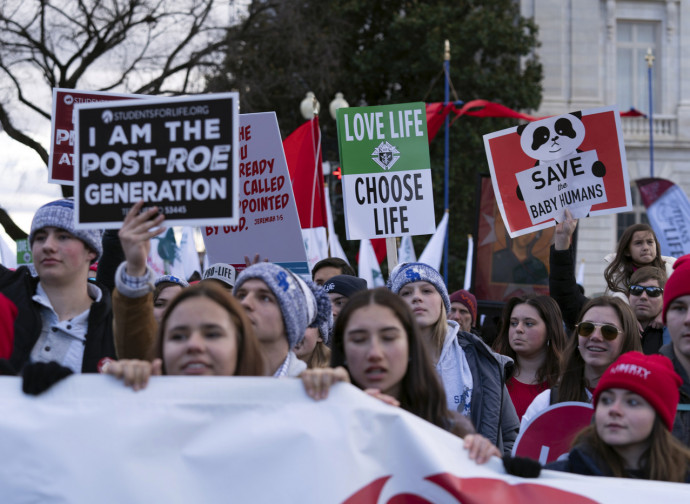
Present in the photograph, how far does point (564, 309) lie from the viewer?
5.82 metres

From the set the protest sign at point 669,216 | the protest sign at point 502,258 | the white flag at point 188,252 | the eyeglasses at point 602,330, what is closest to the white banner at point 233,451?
the eyeglasses at point 602,330

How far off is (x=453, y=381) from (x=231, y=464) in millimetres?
2020

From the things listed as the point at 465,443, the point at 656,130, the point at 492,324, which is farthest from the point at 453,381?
the point at 656,130

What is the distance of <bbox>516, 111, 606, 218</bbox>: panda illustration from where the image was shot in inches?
240

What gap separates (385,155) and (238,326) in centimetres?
362

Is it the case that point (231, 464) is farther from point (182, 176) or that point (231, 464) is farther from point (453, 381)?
point (453, 381)

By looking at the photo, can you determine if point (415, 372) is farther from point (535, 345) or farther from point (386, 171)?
point (386, 171)

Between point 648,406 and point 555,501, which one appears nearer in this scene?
point 555,501

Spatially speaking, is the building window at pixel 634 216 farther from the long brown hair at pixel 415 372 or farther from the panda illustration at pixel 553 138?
the long brown hair at pixel 415 372

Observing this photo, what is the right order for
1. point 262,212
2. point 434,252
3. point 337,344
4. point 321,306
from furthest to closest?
point 434,252 < point 262,212 < point 321,306 < point 337,344

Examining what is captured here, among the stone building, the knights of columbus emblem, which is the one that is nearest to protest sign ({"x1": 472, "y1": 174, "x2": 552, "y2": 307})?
the knights of columbus emblem

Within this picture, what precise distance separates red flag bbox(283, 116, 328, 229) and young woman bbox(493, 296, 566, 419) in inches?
104

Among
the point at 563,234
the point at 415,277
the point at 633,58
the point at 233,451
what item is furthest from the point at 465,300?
the point at 633,58

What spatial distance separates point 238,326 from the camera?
332 centimetres
